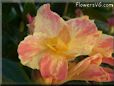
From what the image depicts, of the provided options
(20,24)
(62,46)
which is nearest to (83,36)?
(62,46)

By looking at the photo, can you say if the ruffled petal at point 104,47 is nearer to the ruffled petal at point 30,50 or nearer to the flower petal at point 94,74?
the flower petal at point 94,74

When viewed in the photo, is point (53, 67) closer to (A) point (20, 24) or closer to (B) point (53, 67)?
(B) point (53, 67)

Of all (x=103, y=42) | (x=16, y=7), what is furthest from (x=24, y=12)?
(x=103, y=42)

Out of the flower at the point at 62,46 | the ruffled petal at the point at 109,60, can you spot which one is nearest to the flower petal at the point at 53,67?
the flower at the point at 62,46

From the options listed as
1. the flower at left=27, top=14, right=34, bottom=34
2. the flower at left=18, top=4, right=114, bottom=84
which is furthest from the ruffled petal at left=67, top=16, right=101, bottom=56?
the flower at left=27, top=14, right=34, bottom=34

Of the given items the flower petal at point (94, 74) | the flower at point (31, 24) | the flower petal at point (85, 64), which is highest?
the flower at point (31, 24)

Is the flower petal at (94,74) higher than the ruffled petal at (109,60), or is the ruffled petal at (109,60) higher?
the ruffled petal at (109,60)
